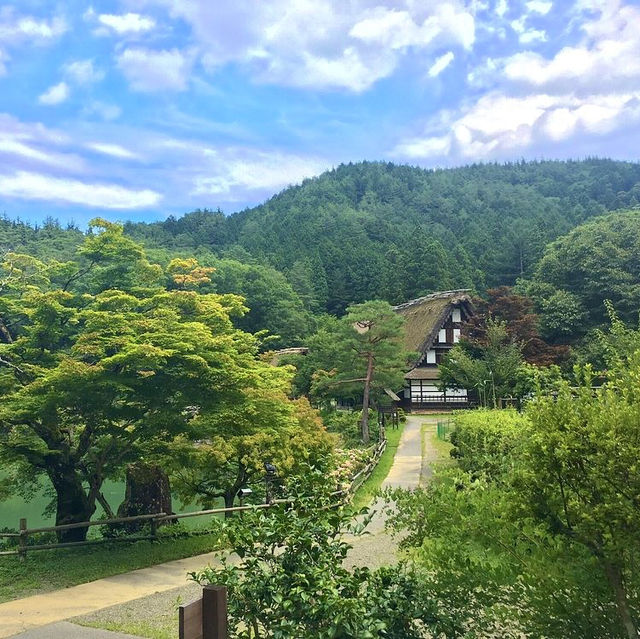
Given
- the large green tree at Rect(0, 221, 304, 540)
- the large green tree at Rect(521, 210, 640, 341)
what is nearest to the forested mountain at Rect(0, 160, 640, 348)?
the large green tree at Rect(521, 210, 640, 341)

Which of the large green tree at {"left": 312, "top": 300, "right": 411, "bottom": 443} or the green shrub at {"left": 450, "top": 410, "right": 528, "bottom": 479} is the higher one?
the large green tree at {"left": 312, "top": 300, "right": 411, "bottom": 443}

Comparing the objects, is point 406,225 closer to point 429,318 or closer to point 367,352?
point 429,318

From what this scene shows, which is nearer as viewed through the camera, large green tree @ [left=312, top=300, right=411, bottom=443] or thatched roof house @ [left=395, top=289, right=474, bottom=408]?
large green tree @ [left=312, top=300, right=411, bottom=443]

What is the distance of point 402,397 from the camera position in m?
40.0

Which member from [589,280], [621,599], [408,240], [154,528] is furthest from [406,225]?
[621,599]

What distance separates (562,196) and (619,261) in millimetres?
57070

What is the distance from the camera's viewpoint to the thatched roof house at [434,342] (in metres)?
38.8

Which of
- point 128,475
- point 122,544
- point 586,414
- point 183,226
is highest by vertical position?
point 183,226

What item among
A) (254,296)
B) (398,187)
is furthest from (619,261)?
(398,187)

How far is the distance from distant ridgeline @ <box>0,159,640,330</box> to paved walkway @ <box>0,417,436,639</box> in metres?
37.5

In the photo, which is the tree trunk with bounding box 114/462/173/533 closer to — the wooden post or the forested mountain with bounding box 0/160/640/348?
the wooden post

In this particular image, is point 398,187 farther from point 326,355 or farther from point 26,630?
point 26,630

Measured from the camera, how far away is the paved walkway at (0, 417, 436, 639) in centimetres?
772

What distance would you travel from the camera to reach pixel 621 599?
364 cm
